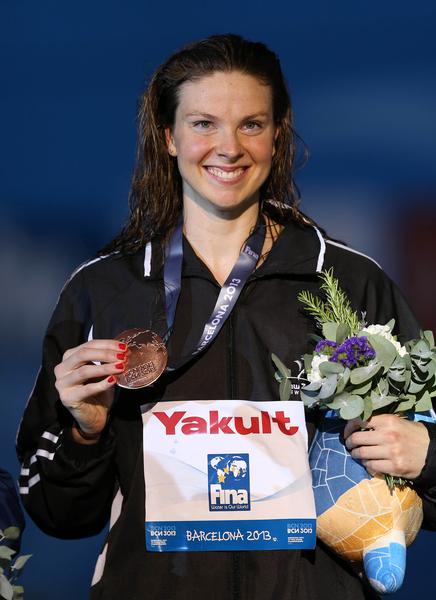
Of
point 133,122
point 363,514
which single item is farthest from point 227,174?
point 133,122

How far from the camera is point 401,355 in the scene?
2.14m

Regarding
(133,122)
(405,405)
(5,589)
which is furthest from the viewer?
(133,122)

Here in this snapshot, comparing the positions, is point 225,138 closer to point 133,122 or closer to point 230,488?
point 230,488

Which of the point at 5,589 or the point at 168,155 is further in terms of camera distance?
the point at 168,155

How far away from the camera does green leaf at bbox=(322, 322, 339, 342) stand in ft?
7.14

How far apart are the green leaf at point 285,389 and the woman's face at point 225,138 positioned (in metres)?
0.38

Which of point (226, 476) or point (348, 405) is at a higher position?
point (348, 405)

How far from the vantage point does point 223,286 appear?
236 centimetres

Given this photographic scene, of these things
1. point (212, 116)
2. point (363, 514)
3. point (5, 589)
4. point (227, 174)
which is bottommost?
point (5, 589)

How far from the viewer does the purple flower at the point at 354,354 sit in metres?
2.10

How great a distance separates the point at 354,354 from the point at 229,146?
502 mm

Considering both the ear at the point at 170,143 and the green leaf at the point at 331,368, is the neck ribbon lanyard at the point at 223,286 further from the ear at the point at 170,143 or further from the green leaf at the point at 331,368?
the green leaf at the point at 331,368

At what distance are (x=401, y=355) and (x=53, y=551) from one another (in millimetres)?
1762

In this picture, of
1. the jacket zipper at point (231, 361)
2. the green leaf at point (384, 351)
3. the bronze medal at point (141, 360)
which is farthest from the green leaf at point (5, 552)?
the green leaf at point (384, 351)
